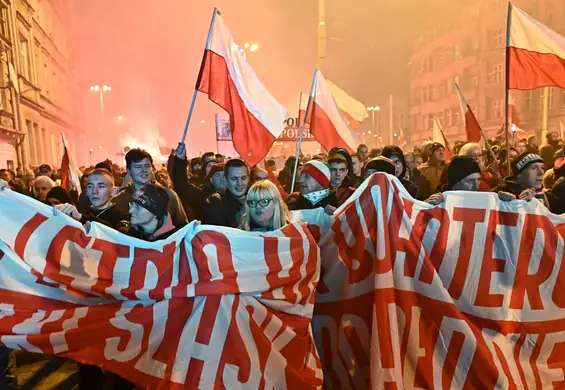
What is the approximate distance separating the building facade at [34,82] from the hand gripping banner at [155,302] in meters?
17.9

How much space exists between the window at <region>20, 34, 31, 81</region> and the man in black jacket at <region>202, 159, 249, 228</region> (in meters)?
25.1

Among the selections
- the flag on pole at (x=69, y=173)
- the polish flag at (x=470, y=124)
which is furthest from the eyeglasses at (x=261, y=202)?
the polish flag at (x=470, y=124)

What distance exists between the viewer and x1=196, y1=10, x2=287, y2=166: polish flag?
4996mm

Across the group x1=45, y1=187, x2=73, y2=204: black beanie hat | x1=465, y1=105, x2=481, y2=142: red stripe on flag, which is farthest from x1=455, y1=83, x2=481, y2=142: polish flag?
x1=45, y1=187, x2=73, y2=204: black beanie hat

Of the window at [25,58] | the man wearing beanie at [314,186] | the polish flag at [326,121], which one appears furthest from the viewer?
the window at [25,58]

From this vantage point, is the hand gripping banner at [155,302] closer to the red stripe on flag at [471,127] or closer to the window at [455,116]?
the red stripe on flag at [471,127]

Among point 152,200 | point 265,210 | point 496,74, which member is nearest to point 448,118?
point 496,74

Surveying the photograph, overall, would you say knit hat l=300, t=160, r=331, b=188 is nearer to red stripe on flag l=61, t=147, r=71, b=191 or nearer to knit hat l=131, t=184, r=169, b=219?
knit hat l=131, t=184, r=169, b=219

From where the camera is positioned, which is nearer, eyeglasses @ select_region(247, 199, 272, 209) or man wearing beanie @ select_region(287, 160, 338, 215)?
eyeglasses @ select_region(247, 199, 272, 209)

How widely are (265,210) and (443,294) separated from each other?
4.48 ft

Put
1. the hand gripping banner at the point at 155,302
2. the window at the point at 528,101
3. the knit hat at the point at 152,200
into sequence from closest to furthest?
the hand gripping banner at the point at 155,302 < the knit hat at the point at 152,200 < the window at the point at 528,101

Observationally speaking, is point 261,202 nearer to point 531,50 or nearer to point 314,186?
point 314,186

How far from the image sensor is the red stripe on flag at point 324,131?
21.3 feet

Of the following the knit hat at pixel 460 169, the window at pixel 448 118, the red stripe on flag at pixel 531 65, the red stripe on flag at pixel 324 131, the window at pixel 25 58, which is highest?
the window at pixel 25 58
